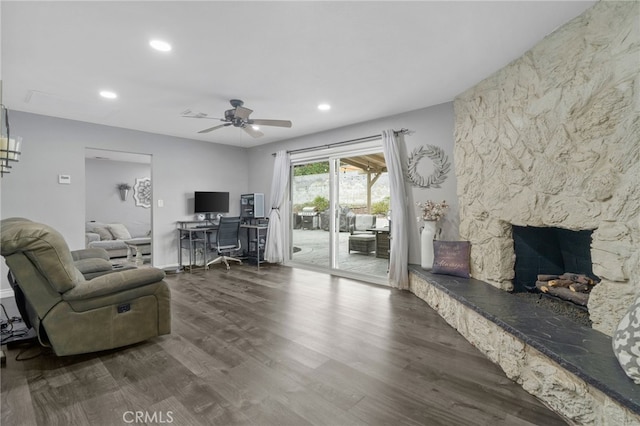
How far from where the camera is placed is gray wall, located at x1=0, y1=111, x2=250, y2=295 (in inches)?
157

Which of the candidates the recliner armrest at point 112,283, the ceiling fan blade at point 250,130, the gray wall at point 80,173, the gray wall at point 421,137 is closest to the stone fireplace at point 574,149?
the gray wall at point 421,137

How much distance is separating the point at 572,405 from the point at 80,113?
229 inches

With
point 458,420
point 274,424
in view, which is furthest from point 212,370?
point 458,420

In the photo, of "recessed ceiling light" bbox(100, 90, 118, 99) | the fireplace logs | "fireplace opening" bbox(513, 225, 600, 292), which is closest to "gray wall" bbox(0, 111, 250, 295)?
"recessed ceiling light" bbox(100, 90, 118, 99)

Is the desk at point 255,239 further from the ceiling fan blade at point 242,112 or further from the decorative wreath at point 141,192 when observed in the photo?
the decorative wreath at point 141,192

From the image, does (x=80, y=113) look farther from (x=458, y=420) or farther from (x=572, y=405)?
(x=572, y=405)

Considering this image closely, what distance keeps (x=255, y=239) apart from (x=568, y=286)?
5.08 meters

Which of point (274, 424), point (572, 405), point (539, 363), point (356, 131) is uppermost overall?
point (356, 131)

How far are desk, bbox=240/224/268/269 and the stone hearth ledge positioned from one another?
3856 mm

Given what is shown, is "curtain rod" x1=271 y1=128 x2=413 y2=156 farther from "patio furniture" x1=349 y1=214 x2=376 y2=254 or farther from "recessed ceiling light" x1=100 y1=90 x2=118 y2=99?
"recessed ceiling light" x1=100 y1=90 x2=118 y2=99

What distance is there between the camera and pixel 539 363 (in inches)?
69.9

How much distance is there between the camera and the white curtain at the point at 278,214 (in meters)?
5.66

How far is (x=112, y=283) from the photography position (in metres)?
2.24

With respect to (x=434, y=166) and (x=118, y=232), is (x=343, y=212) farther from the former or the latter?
(x=118, y=232)
